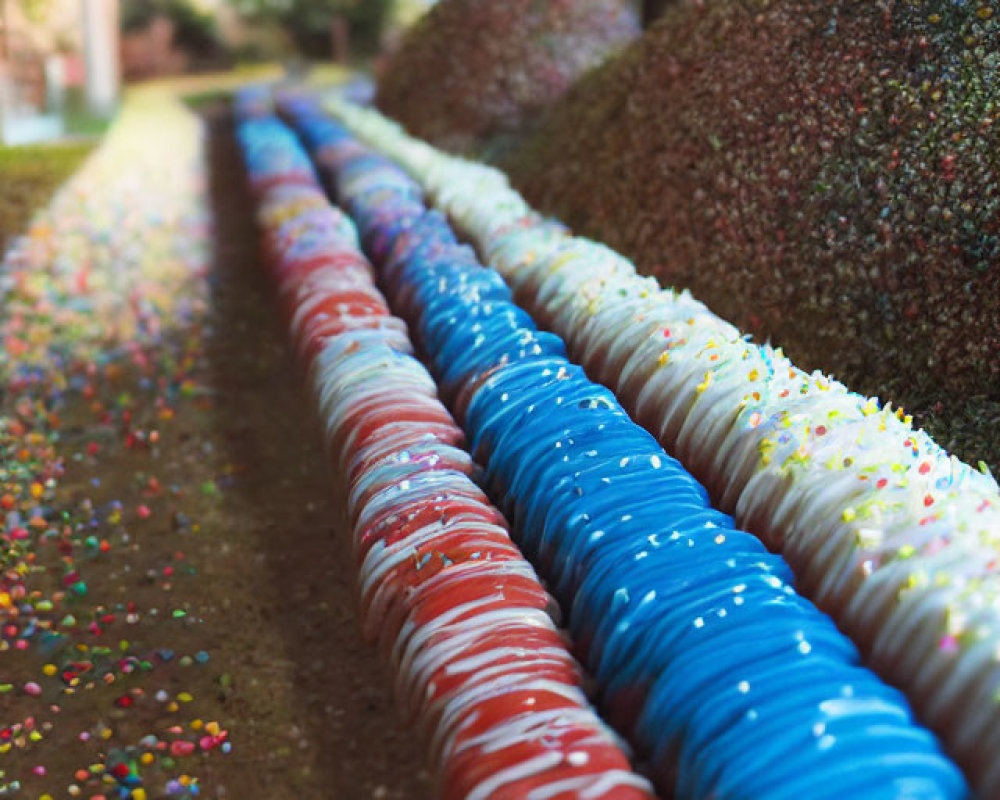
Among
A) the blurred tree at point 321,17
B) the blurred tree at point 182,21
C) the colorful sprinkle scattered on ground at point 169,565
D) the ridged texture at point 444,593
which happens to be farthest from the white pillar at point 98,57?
the ridged texture at point 444,593

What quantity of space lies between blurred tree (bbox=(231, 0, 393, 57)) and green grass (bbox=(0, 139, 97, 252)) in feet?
26.0

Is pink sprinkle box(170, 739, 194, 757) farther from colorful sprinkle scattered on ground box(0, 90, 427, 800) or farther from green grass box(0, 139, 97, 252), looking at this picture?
green grass box(0, 139, 97, 252)

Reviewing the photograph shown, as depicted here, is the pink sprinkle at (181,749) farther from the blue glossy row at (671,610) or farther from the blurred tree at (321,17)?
the blurred tree at (321,17)

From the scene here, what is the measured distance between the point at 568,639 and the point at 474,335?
1.23 meters

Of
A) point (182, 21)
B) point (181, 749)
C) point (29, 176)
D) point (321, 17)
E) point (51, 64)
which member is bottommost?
point (181, 749)

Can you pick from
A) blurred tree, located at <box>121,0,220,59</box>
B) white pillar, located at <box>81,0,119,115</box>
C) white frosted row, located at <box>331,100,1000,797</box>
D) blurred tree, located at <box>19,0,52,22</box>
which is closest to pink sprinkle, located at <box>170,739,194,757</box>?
white frosted row, located at <box>331,100,1000,797</box>

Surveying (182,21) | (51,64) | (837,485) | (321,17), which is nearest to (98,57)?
(51,64)

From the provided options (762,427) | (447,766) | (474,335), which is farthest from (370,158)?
(447,766)

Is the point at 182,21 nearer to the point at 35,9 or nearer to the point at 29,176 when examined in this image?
the point at 35,9

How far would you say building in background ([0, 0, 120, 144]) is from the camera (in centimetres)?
1030

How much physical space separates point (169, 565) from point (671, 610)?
160 centimetres

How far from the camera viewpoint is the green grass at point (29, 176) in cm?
632

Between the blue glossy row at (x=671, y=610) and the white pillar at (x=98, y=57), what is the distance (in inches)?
430

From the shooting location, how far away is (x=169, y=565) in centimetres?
275
